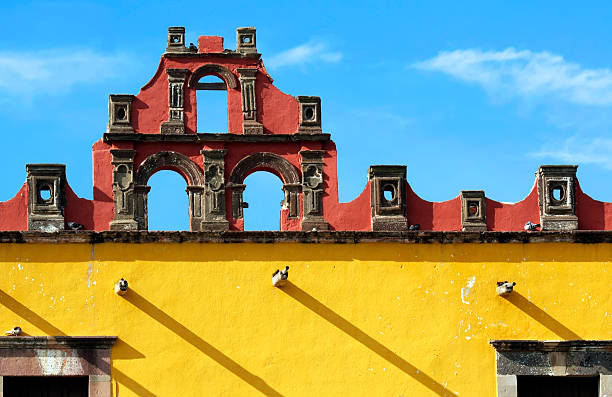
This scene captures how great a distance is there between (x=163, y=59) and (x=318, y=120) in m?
2.50

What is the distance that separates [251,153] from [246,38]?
1.83 meters

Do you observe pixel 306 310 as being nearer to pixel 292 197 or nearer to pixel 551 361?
pixel 292 197

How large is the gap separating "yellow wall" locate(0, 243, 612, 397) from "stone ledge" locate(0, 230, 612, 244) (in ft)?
0.30

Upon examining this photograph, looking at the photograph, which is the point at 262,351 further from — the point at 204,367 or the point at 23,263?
the point at 23,263

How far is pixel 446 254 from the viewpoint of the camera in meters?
20.1

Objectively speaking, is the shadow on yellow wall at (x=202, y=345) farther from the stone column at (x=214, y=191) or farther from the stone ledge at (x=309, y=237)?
the stone column at (x=214, y=191)

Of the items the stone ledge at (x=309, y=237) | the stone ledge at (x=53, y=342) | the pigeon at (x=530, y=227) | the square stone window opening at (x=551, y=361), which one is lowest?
the square stone window opening at (x=551, y=361)

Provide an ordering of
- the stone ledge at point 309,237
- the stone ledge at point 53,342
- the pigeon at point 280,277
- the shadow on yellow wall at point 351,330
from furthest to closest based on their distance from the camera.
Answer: the shadow on yellow wall at point 351,330, the stone ledge at point 309,237, the pigeon at point 280,277, the stone ledge at point 53,342

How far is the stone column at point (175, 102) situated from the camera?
2022 cm

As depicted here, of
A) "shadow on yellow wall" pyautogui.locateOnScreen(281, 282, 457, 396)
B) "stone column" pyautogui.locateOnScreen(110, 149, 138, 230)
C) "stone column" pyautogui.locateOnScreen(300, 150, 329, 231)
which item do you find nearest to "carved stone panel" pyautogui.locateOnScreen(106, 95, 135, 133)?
"stone column" pyautogui.locateOnScreen(110, 149, 138, 230)

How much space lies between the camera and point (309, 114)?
2050 centimetres

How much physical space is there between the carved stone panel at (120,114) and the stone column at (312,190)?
2.60m

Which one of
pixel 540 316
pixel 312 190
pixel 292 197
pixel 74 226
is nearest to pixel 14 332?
pixel 74 226

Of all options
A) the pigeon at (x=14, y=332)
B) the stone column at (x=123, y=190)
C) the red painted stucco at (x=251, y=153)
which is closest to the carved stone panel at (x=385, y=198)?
the red painted stucco at (x=251, y=153)
